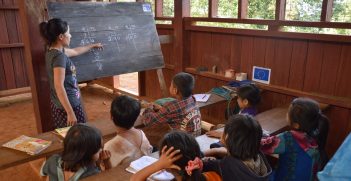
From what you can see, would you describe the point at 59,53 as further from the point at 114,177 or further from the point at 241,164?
the point at 241,164

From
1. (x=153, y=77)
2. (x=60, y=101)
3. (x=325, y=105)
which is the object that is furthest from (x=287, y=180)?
(x=153, y=77)

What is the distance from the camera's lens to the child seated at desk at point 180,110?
236 centimetres

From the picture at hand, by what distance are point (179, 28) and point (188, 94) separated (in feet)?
7.20

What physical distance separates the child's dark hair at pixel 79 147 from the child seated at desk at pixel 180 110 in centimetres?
90

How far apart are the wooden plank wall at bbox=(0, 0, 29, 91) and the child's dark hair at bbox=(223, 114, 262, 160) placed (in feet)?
18.8

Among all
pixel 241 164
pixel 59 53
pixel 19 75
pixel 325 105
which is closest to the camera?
pixel 241 164

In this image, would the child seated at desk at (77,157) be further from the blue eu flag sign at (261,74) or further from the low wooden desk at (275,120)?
the blue eu flag sign at (261,74)

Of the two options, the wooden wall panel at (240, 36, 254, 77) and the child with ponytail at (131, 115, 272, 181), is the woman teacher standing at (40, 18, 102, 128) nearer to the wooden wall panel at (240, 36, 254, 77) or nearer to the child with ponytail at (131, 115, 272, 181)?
the child with ponytail at (131, 115, 272, 181)

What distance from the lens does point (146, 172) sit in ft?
4.78

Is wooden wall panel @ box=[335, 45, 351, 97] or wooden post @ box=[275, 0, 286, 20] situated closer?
wooden wall panel @ box=[335, 45, 351, 97]

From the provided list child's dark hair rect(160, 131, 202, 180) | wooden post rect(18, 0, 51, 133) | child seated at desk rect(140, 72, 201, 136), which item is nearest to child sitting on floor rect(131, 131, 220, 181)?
child's dark hair rect(160, 131, 202, 180)

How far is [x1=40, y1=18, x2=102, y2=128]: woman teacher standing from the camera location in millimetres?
2367

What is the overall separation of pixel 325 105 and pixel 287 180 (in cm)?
130

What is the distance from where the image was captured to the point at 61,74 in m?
2.36
